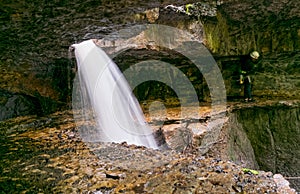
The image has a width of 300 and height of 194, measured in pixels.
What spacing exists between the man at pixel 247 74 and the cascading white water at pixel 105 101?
8.04 feet

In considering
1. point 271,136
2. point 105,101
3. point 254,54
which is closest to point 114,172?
point 105,101

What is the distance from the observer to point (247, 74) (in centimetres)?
675

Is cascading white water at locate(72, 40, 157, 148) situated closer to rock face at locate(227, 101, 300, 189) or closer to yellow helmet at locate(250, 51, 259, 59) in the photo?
rock face at locate(227, 101, 300, 189)

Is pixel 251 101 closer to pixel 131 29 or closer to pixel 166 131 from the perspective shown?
pixel 166 131

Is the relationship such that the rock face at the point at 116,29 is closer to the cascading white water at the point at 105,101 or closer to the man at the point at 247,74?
the man at the point at 247,74

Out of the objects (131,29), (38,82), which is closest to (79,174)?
(131,29)

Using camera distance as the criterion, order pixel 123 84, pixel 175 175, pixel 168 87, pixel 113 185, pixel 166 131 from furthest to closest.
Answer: pixel 168 87
pixel 123 84
pixel 166 131
pixel 175 175
pixel 113 185

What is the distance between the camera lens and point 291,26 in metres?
5.97

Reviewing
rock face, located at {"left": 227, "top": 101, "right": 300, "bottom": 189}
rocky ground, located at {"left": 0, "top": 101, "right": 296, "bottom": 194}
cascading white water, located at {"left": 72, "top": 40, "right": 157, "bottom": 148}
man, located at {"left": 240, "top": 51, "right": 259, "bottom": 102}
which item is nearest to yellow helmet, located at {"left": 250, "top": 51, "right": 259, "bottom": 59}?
man, located at {"left": 240, "top": 51, "right": 259, "bottom": 102}

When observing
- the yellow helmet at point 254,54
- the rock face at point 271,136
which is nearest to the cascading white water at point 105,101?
the rock face at point 271,136

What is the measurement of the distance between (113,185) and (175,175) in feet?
2.21

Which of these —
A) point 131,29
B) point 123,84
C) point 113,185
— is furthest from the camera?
point 123,84

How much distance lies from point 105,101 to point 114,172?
115 inches

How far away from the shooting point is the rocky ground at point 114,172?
116 inches
